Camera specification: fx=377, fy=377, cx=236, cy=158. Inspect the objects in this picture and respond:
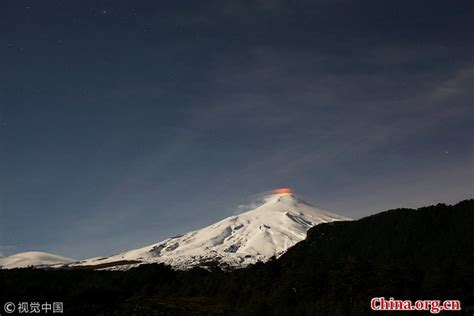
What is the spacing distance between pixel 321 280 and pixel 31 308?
14047 mm

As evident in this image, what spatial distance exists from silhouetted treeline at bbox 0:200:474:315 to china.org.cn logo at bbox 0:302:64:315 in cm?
70

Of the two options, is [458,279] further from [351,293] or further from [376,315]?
[376,315]

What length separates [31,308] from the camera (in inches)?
707

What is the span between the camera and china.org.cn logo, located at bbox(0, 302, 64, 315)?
17.4m

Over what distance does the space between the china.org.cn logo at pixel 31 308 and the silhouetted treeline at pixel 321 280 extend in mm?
700

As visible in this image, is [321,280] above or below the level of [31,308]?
above

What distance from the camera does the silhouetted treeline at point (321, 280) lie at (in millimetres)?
17344

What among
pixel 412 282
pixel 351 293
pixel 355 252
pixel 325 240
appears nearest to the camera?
pixel 351 293

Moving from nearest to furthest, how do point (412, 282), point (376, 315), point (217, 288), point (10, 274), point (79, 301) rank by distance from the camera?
point (376, 315)
point (412, 282)
point (79, 301)
point (217, 288)
point (10, 274)

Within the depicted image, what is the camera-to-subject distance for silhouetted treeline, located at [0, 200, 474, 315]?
17.3m

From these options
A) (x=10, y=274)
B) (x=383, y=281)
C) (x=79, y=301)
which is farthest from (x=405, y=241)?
(x=10, y=274)

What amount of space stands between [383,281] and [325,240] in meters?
29.6

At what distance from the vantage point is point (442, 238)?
33312 millimetres

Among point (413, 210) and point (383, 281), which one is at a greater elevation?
point (413, 210)
